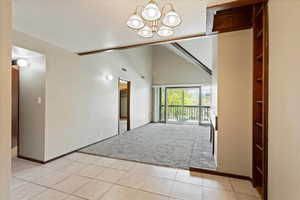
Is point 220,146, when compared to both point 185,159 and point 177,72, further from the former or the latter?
point 177,72

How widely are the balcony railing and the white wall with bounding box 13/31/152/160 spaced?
328 cm

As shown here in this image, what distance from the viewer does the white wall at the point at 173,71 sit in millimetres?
6879

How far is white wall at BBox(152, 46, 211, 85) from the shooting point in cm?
688

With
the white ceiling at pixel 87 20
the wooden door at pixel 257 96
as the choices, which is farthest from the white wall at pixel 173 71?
the wooden door at pixel 257 96

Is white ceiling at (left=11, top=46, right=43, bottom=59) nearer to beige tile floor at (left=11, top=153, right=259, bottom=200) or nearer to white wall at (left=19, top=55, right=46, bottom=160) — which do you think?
white wall at (left=19, top=55, right=46, bottom=160)

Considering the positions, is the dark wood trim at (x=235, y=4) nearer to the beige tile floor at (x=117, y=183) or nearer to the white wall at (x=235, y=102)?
the white wall at (x=235, y=102)

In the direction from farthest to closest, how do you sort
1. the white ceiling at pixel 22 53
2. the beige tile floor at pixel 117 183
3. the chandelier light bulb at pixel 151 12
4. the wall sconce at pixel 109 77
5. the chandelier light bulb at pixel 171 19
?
1. the wall sconce at pixel 109 77
2. the white ceiling at pixel 22 53
3. the beige tile floor at pixel 117 183
4. the chandelier light bulb at pixel 171 19
5. the chandelier light bulb at pixel 151 12

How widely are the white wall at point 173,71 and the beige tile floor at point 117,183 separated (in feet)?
17.2

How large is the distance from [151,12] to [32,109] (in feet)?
9.22

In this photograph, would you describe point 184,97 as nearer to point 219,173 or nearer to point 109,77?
point 109,77

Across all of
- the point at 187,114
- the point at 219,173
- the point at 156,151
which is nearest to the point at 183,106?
the point at 187,114

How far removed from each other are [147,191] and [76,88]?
2607mm

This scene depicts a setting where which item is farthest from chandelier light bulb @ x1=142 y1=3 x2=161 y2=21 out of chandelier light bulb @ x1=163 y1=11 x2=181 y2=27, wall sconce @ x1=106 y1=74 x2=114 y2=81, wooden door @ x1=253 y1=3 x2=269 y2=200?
wall sconce @ x1=106 y1=74 x2=114 y2=81

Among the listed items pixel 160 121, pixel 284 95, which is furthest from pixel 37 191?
pixel 160 121
